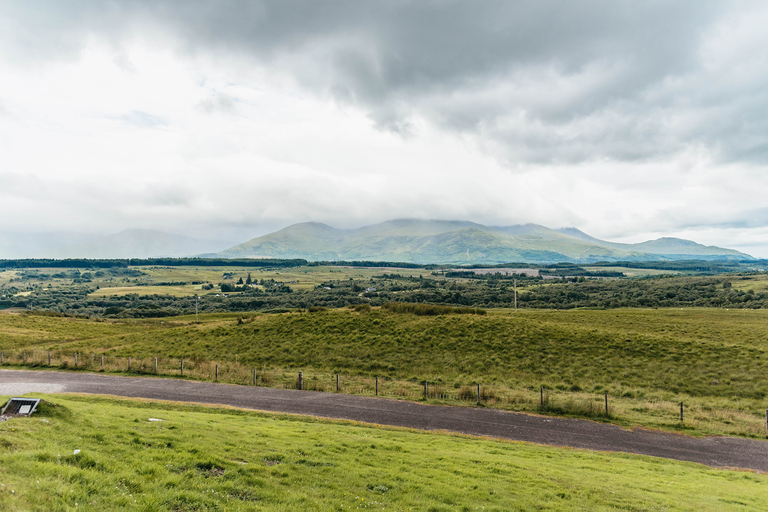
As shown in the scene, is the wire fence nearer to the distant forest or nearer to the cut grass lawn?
the cut grass lawn

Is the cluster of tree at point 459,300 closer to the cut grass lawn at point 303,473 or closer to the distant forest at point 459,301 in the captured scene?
the distant forest at point 459,301

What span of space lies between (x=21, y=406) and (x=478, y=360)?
1341 inches

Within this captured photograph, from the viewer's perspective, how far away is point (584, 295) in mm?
134875

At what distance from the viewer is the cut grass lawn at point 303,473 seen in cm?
812

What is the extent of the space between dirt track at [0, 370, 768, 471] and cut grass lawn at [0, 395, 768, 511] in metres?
2.56

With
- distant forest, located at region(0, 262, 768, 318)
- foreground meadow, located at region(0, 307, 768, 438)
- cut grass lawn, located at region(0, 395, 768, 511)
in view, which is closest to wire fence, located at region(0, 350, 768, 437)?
foreground meadow, located at region(0, 307, 768, 438)

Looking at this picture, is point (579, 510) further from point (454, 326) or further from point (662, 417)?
point (454, 326)

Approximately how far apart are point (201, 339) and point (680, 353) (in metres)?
53.1

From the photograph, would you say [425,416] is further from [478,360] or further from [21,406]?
[21,406]

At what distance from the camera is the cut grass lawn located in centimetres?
812

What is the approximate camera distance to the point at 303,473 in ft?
36.7

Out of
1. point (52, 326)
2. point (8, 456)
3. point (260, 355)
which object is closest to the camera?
point (8, 456)

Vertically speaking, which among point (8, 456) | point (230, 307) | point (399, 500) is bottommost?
point (230, 307)

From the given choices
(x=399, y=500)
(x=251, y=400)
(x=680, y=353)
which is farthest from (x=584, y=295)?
(x=399, y=500)
